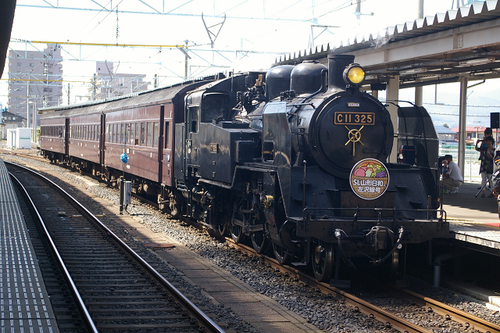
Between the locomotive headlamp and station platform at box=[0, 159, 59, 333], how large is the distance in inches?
201

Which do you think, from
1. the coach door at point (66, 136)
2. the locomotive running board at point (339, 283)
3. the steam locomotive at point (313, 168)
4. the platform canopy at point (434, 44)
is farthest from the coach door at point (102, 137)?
the locomotive running board at point (339, 283)

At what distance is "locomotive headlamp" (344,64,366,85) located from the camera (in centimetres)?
802

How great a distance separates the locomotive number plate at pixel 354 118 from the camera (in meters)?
8.02

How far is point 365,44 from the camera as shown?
11.7 metres

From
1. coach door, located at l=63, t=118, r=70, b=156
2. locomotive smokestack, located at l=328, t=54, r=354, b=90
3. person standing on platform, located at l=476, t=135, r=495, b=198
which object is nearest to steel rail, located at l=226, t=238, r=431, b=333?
locomotive smokestack, located at l=328, t=54, r=354, b=90

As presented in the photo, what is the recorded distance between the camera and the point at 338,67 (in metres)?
8.30

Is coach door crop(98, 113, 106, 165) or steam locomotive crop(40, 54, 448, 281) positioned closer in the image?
steam locomotive crop(40, 54, 448, 281)

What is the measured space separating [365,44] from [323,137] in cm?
455

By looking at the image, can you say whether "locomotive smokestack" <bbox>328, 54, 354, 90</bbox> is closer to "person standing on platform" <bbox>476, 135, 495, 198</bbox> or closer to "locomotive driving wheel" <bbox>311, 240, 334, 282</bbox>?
"locomotive driving wheel" <bbox>311, 240, 334, 282</bbox>

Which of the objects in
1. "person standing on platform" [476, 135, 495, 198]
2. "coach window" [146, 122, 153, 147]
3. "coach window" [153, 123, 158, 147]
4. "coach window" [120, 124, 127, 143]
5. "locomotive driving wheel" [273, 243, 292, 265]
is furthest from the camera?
"coach window" [120, 124, 127, 143]

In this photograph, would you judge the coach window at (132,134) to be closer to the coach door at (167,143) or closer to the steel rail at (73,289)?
the coach door at (167,143)

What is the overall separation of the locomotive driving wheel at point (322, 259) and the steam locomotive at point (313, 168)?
0.05ft

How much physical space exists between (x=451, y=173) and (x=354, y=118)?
8.10 metres

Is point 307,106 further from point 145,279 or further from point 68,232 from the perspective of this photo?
point 68,232
